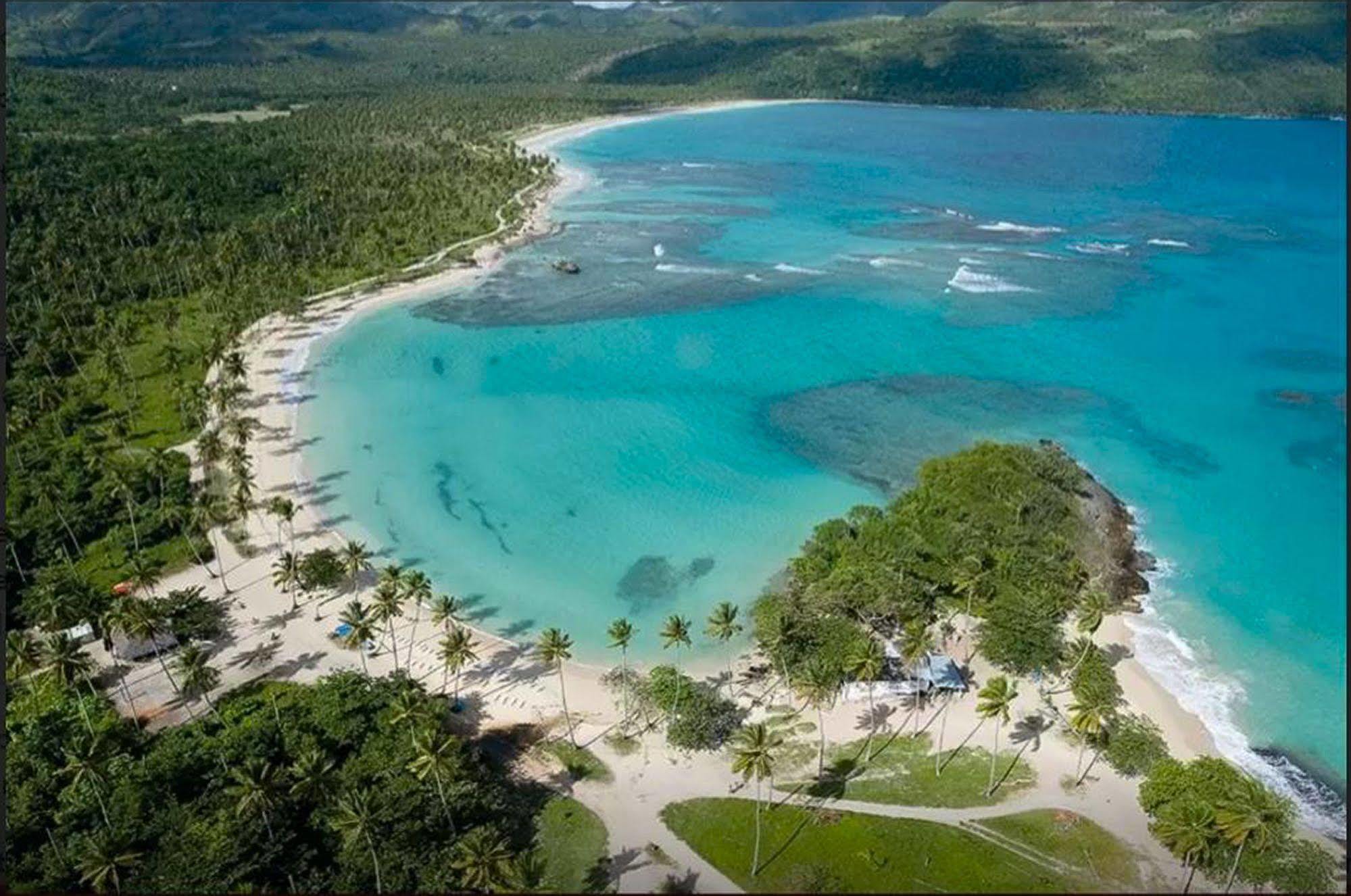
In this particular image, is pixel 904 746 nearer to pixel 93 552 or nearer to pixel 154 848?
pixel 154 848

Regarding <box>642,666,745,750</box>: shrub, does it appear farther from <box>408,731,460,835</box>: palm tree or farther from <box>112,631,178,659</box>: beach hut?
<box>112,631,178,659</box>: beach hut

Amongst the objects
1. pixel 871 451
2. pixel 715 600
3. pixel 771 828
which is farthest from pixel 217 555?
pixel 871 451

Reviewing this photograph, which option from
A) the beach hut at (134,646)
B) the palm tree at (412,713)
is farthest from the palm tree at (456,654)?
the beach hut at (134,646)

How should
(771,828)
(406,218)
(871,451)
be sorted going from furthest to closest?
(406,218), (871,451), (771,828)

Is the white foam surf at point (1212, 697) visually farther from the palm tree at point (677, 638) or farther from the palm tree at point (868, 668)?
the palm tree at point (677, 638)

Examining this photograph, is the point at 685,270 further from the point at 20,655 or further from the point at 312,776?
the point at 312,776

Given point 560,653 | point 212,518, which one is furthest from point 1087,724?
Result: point 212,518
